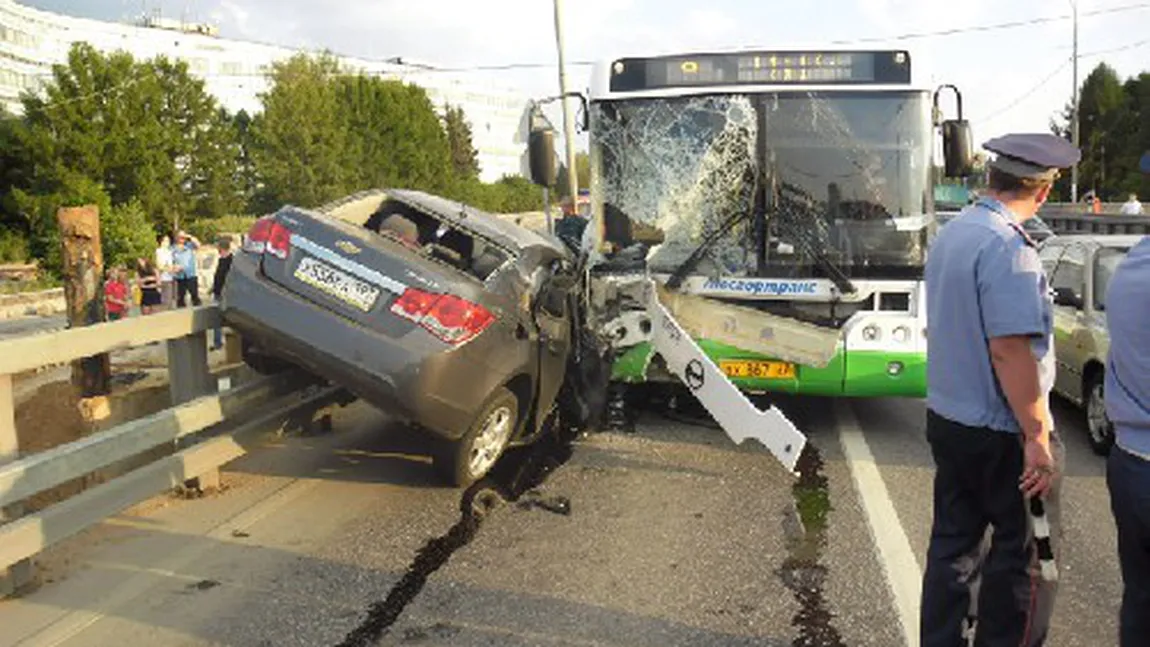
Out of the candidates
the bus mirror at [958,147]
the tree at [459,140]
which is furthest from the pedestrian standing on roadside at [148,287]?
the tree at [459,140]

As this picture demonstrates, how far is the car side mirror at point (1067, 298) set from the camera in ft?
26.0

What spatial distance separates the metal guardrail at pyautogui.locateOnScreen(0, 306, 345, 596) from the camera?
4.30 metres

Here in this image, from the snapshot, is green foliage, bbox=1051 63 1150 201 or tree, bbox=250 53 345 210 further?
green foliage, bbox=1051 63 1150 201

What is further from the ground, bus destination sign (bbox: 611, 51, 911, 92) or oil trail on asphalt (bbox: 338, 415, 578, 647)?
bus destination sign (bbox: 611, 51, 911, 92)

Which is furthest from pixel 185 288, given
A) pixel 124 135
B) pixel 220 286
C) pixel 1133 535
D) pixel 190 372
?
pixel 124 135

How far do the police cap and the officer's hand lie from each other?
82cm

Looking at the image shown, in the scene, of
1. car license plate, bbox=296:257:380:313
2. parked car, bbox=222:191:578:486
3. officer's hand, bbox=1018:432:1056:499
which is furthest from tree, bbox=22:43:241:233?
officer's hand, bbox=1018:432:1056:499

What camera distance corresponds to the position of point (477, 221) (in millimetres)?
6895

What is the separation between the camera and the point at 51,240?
33.8 m

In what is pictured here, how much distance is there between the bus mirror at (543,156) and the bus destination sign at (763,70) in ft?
2.25

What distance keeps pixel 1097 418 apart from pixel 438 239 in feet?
15.9

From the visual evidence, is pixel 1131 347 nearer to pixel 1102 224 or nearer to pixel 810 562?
pixel 810 562

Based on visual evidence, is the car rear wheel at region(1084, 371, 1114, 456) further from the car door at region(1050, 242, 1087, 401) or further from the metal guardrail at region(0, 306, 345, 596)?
the metal guardrail at region(0, 306, 345, 596)

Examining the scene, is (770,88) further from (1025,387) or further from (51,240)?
(51,240)
